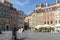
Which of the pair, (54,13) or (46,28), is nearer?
(46,28)

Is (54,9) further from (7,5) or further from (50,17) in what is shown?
(7,5)

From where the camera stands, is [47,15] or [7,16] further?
[7,16]

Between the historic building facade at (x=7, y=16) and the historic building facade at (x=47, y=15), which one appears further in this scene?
the historic building facade at (x=7, y=16)

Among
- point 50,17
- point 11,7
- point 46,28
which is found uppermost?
point 11,7

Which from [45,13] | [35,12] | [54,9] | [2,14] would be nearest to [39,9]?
[35,12]

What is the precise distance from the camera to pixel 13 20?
87750 mm

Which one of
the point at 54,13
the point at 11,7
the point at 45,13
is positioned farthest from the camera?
the point at 11,7

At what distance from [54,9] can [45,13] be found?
240 inches

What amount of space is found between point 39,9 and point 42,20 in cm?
981

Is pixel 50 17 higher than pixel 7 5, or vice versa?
pixel 7 5

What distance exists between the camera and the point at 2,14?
249 feet

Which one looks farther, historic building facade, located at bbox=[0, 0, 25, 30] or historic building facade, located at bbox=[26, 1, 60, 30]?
historic building facade, located at bbox=[0, 0, 25, 30]

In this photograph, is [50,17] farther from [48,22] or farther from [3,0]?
[3,0]

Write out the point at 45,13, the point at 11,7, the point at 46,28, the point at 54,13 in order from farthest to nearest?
the point at 11,7 < the point at 45,13 < the point at 54,13 < the point at 46,28
